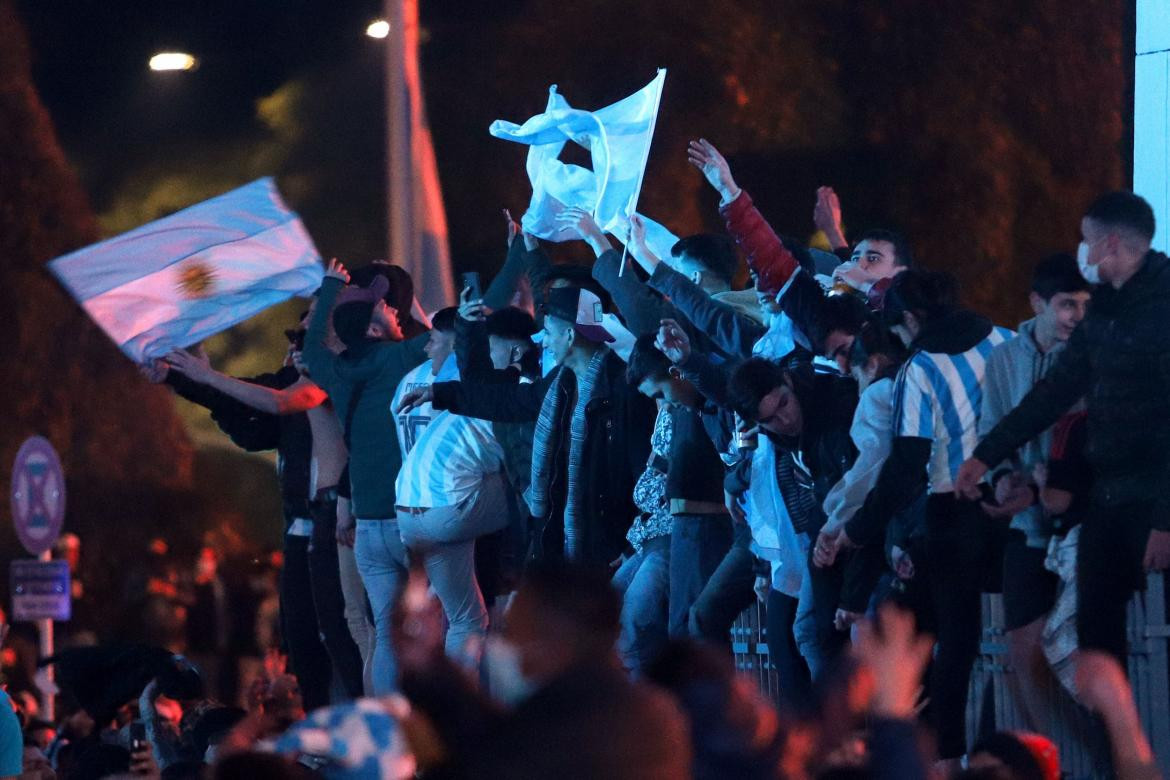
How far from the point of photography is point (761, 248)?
9.38 meters

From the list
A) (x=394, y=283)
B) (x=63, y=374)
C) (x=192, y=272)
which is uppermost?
(x=63, y=374)

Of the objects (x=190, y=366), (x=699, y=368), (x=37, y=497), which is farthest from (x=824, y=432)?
(x=37, y=497)

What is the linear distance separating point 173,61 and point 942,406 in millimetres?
18991

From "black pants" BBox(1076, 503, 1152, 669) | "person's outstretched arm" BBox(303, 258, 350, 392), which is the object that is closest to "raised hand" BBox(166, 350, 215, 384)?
"person's outstretched arm" BBox(303, 258, 350, 392)

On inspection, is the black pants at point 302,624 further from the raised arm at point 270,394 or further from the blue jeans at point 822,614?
the blue jeans at point 822,614

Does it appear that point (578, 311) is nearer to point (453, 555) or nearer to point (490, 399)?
point (490, 399)

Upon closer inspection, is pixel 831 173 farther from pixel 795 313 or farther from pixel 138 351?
pixel 795 313

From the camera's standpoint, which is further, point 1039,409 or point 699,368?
point 699,368

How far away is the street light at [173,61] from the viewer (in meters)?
26.0

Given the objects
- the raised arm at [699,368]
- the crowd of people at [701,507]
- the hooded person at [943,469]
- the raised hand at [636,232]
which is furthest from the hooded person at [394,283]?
the hooded person at [943,469]

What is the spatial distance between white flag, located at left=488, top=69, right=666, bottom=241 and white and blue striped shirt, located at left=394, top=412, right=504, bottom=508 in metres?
1.09

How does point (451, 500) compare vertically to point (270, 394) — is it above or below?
below

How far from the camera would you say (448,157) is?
23156 mm

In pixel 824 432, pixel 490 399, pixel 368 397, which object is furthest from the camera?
pixel 368 397
